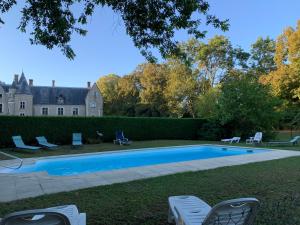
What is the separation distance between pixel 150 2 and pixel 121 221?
3707mm

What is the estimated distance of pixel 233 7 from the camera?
15695 mm

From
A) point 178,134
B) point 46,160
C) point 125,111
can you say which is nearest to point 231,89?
point 178,134

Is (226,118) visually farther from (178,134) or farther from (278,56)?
(278,56)

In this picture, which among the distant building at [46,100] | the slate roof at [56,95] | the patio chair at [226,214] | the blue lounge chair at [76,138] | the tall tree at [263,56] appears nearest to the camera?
the patio chair at [226,214]

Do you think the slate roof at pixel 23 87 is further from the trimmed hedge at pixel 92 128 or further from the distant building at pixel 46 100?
the trimmed hedge at pixel 92 128

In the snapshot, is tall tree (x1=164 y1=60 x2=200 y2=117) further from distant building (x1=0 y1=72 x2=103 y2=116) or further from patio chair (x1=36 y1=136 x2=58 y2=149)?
patio chair (x1=36 y1=136 x2=58 y2=149)

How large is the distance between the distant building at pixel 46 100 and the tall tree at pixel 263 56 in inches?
1068

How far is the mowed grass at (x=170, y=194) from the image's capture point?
14.7 ft

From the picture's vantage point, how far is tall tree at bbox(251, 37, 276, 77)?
43.4 metres

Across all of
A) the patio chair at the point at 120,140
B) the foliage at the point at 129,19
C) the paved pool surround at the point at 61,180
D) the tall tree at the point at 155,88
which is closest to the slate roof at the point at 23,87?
the tall tree at the point at 155,88

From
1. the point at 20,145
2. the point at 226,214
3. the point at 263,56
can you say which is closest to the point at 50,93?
the point at 263,56

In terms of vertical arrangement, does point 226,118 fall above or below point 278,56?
below

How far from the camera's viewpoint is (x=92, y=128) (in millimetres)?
19484

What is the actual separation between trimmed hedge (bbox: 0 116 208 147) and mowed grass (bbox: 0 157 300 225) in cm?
1185
